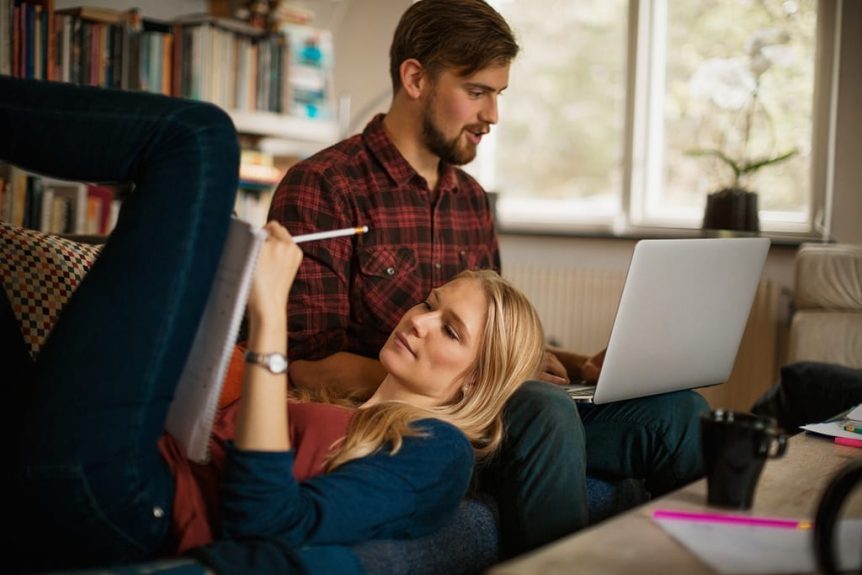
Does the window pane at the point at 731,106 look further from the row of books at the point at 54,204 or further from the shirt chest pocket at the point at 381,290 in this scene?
the row of books at the point at 54,204

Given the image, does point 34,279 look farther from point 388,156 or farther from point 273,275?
point 388,156

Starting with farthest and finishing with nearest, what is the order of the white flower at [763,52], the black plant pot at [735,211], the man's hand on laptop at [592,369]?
the white flower at [763,52], the black plant pot at [735,211], the man's hand on laptop at [592,369]

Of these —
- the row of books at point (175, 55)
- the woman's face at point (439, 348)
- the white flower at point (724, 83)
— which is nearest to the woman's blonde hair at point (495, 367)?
the woman's face at point (439, 348)

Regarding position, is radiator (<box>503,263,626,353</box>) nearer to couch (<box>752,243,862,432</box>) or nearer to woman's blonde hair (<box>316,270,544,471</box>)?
couch (<box>752,243,862,432</box>)

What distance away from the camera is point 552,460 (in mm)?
1521

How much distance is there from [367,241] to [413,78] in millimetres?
447

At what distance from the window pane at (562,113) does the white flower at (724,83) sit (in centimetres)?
38

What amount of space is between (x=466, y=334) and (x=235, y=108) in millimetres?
2337

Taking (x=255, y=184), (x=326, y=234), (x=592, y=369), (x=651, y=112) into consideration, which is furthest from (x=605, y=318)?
(x=326, y=234)

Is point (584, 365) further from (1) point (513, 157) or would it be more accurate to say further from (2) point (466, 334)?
(1) point (513, 157)

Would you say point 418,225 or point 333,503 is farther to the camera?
point 418,225

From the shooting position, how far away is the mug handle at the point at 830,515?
834mm

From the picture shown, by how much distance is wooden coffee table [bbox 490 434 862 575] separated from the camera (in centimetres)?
96

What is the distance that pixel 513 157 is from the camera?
4582mm
